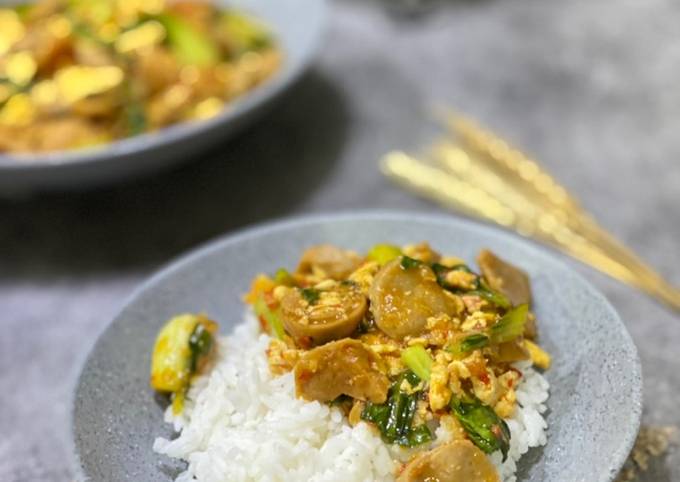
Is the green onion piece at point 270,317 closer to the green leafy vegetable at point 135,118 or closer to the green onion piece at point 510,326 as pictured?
the green onion piece at point 510,326

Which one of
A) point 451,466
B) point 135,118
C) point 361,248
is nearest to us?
point 451,466

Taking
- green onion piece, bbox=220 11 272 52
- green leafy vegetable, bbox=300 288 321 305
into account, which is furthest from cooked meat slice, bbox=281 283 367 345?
green onion piece, bbox=220 11 272 52

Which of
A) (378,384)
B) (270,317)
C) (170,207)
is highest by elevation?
(378,384)

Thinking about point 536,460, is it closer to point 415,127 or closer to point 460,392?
point 460,392

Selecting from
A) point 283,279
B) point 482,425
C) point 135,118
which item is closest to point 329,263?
point 283,279

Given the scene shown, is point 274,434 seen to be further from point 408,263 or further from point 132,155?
point 132,155

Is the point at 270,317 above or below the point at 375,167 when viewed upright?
above

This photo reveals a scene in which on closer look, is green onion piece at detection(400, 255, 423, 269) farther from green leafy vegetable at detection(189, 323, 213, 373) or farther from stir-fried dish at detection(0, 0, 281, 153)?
stir-fried dish at detection(0, 0, 281, 153)
